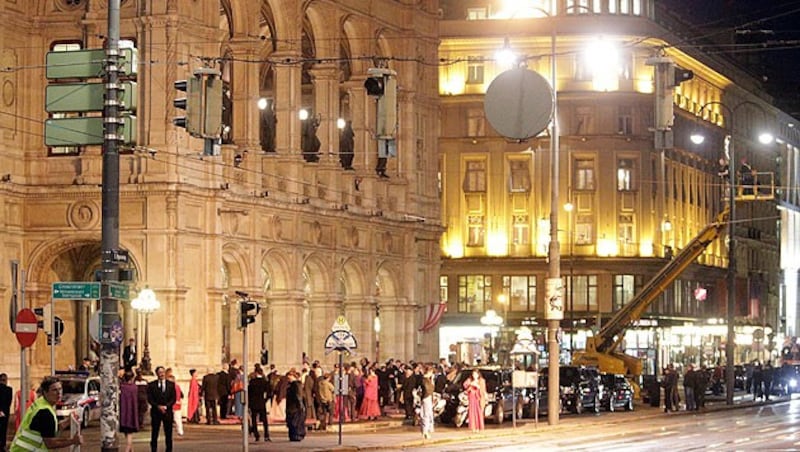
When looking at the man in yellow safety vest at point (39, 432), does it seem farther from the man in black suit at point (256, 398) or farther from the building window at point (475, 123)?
the building window at point (475, 123)

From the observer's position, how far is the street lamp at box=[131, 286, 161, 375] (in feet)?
173

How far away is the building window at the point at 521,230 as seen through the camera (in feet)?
350

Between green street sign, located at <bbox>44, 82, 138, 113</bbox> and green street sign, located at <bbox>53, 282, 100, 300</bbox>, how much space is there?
2825mm

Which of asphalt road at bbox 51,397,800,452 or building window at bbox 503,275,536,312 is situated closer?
asphalt road at bbox 51,397,800,452

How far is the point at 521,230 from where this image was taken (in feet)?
351

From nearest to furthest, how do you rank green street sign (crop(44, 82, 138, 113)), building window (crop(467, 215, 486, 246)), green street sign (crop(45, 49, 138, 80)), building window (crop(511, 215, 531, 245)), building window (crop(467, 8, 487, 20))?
green street sign (crop(44, 82, 138, 113)) → green street sign (crop(45, 49, 138, 80)) → building window (crop(511, 215, 531, 245)) → building window (crop(467, 215, 486, 246)) → building window (crop(467, 8, 487, 20))

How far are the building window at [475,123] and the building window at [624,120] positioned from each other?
7.50 m

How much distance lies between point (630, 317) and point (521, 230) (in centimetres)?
3366

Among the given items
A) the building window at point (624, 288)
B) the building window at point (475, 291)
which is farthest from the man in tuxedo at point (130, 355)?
the building window at point (624, 288)

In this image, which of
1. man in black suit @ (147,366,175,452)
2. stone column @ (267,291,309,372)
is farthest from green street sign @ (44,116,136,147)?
stone column @ (267,291,309,372)

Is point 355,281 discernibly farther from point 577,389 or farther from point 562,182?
point 562,182

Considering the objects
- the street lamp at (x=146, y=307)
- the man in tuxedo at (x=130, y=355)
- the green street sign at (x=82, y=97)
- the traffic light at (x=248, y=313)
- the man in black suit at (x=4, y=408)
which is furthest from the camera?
the street lamp at (x=146, y=307)

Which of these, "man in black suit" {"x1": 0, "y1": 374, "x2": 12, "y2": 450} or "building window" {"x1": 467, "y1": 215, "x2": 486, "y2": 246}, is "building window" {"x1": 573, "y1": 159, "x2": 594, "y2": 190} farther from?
"man in black suit" {"x1": 0, "y1": 374, "x2": 12, "y2": 450}

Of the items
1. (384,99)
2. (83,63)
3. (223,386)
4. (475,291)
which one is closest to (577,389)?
(223,386)
